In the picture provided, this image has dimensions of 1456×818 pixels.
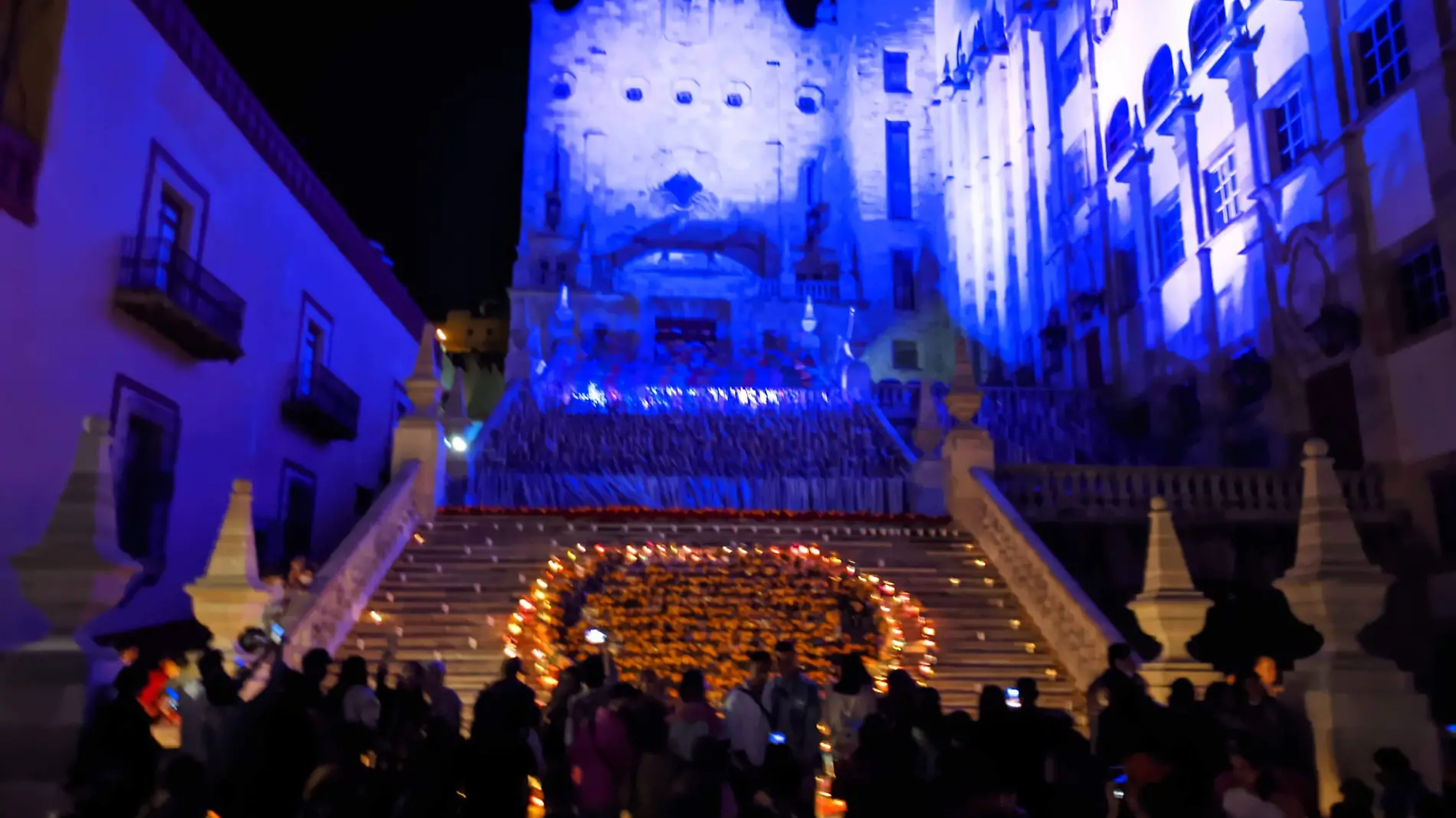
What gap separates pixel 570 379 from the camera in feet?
91.7

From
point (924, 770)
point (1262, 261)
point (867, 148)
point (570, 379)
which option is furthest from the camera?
point (867, 148)

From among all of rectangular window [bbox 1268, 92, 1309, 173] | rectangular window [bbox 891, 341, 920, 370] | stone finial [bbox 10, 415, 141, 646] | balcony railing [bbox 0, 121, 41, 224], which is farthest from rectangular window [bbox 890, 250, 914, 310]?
stone finial [bbox 10, 415, 141, 646]

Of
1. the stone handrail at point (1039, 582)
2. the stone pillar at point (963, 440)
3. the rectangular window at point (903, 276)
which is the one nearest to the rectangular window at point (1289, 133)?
the stone pillar at point (963, 440)

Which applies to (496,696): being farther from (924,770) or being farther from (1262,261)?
(1262,261)

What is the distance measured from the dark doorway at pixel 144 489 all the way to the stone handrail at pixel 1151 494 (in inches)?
510

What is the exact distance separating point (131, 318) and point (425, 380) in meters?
4.21

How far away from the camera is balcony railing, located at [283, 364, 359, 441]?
834 inches

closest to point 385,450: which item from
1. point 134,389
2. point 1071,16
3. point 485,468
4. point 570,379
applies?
point 570,379

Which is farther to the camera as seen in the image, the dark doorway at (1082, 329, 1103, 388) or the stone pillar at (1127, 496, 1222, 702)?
the dark doorway at (1082, 329, 1103, 388)

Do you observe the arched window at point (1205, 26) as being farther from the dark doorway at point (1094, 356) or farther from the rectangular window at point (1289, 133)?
the dark doorway at point (1094, 356)

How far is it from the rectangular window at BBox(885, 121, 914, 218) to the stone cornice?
2083 centimetres

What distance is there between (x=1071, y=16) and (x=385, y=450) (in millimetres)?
24042

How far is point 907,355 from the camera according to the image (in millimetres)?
39125

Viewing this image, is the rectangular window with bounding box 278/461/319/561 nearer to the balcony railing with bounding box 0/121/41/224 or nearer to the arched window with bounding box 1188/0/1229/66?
the balcony railing with bounding box 0/121/41/224
